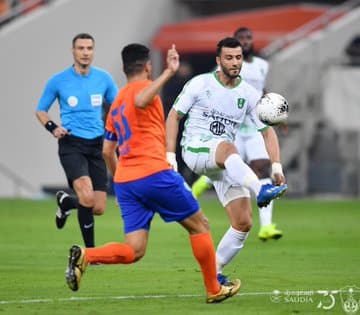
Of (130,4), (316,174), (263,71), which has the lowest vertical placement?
(316,174)

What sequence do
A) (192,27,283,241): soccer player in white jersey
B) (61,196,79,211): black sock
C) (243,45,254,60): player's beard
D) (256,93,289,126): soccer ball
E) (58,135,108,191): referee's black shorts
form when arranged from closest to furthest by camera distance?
(256,93,289,126): soccer ball
(58,135,108,191): referee's black shorts
(61,196,79,211): black sock
(192,27,283,241): soccer player in white jersey
(243,45,254,60): player's beard

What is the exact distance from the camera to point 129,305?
11242 millimetres

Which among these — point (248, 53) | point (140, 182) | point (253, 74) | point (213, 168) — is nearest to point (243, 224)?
point (213, 168)

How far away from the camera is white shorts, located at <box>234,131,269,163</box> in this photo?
1798 cm

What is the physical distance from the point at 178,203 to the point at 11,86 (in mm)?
21299

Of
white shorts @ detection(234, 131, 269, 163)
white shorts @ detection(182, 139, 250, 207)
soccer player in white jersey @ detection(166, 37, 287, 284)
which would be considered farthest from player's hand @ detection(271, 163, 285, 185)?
white shorts @ detection(234, 131, 269, 163)

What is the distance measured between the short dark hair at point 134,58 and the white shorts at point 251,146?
7.04 metres

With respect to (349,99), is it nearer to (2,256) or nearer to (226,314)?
(2,256)

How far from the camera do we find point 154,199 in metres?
11.1

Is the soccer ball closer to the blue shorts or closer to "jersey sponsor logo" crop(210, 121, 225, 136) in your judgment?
"jersey sponsor logo" crop(210, 121, 225, 136)

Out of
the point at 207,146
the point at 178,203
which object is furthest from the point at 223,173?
the point at 178,203

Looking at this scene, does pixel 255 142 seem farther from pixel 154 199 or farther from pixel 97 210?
pixel 154 199

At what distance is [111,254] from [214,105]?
7.63 feet

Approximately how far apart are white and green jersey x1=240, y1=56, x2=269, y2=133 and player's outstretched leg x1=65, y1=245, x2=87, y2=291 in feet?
24.0
